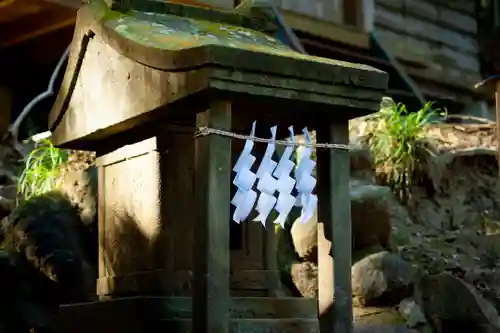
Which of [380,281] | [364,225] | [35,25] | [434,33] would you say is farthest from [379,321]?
[434,33]

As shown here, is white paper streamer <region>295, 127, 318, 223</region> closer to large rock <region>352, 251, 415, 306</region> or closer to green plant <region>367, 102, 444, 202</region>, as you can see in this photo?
large rock <region>352, 251, 415, 306</region>

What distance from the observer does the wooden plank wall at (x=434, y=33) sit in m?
10.8

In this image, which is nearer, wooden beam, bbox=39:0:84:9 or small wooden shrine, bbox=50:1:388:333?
small wooden shrine, bbox=50:1:388:333

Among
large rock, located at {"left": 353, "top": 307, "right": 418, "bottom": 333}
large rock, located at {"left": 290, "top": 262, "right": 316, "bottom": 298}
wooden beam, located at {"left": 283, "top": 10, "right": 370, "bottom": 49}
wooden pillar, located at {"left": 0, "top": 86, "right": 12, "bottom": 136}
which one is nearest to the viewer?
large rock, located at {"left": 353, "top": 307, "right": 418, "bottom": 333}

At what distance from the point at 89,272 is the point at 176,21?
2334mm

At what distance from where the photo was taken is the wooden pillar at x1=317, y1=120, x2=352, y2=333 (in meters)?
3.65

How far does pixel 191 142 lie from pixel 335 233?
3.04 ft

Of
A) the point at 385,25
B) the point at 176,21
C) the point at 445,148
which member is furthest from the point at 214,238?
the point at 385,25

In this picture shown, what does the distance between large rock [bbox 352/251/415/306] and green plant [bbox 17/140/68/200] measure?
8.75 feet

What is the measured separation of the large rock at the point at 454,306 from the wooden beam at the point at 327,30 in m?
4.32

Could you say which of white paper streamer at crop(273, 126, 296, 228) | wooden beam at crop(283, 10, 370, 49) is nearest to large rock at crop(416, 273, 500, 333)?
white paper streamer at crop(273, 126, 296, 228)

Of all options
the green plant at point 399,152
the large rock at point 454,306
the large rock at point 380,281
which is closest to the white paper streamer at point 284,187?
the large rock at point 380,281

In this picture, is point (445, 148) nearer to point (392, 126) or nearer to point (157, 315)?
point (392, 126)

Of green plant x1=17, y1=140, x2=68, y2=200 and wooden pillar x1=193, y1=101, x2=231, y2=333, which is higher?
green plant x1=17, y1=140, x2=68, y2=200
